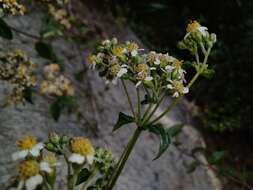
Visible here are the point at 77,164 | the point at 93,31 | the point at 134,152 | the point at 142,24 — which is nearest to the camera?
the point at 77,164

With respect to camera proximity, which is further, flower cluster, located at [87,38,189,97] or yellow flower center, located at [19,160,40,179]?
flower cluster, located at [87,38,189,97]

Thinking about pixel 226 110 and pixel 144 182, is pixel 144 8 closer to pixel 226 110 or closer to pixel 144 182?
pixel 226 110

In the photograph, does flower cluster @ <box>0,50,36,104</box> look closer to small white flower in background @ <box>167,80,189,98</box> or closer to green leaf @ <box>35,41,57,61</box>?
green leaf @ <box>35,41,57,61</box>

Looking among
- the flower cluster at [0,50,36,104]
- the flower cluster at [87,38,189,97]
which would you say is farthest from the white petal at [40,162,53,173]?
the flower cluster at [0,50,36,104]

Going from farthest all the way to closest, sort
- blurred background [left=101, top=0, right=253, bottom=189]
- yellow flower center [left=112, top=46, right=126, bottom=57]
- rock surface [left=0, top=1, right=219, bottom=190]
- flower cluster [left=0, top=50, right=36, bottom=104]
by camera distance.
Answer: blurred background [left=101, top=0, right=253, bottom=189] < rock surface [left=0, top=1, right=219, bottom=190] < flower cluster [left=0, top=50, right=36, bottom=104] < yellow flower center [left=112, top=46, right=126, bottom=57]

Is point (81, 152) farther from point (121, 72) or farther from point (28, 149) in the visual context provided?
point (121, 72)

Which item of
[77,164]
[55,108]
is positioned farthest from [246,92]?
[77,164]

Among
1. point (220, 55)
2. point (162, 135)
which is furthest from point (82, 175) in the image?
point (220, 55)
